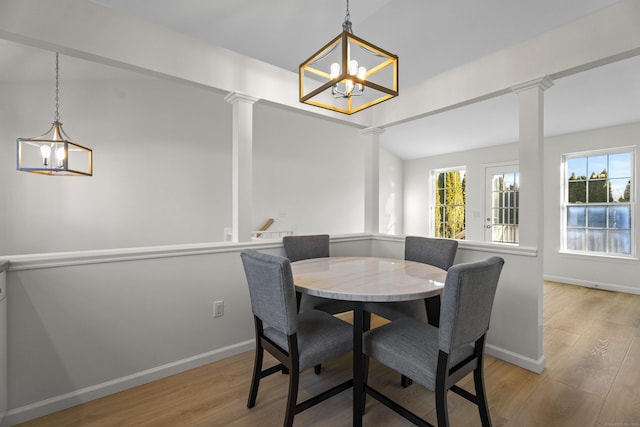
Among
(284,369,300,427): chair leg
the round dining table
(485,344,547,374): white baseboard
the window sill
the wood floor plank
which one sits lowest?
the wood floor plank

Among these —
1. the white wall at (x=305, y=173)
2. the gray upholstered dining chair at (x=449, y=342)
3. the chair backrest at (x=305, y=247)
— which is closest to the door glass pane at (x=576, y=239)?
the white wall at (x=305, y=173)

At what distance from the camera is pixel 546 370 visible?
213cm

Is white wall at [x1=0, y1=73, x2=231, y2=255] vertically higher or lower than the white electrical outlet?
higher

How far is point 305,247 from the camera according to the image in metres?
2.63

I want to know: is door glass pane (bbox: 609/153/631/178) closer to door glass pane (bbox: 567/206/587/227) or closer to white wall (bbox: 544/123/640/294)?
white wall (bbox: 544/123/640/294)

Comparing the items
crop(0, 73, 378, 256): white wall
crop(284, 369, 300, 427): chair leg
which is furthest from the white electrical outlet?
crop(0, 73, 378, 256): white wall

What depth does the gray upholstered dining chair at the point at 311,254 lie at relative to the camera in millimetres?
2268

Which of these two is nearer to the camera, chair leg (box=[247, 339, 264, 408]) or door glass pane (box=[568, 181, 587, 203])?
chair leg (box=[247, 339, 264, 408])

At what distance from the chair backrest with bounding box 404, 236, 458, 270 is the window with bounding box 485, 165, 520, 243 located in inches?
131

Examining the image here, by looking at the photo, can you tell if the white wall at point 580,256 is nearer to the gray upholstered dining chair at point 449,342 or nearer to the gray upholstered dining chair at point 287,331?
the gray upholstered dining chair at point 449,342

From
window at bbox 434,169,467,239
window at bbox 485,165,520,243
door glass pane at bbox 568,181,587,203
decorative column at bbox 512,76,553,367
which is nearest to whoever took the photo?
decorative column at bbox 512,76,553,367

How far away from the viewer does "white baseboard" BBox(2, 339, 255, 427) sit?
1614 mm

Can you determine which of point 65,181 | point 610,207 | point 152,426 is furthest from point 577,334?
point 65,181

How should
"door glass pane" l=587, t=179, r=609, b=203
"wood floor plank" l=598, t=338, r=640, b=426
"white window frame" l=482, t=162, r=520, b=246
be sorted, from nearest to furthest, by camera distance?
"wood floor plank" l=598, t=338, r=640, b=426 < "door glass pane" l=587, t=179, r=609, b=203 < "white window frame" l=482, t=162, r=520, b=246
